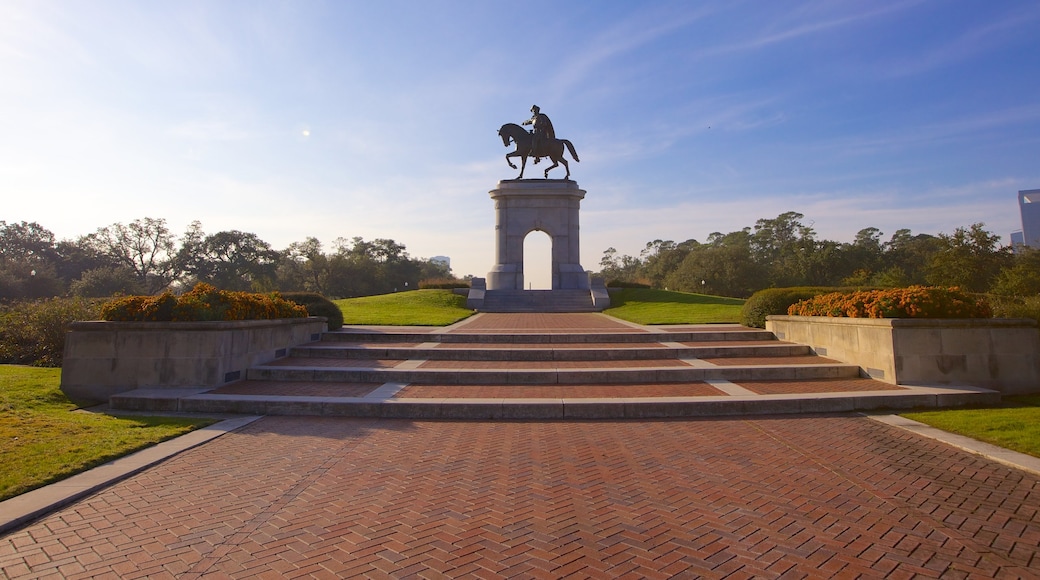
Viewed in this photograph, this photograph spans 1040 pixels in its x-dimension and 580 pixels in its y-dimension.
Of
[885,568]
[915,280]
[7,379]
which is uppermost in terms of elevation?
[915,280]

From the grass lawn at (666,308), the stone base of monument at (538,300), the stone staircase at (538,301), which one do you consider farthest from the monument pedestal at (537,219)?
the grass lawn at (666,308)

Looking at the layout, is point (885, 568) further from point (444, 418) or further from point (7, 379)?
point (7, 379)

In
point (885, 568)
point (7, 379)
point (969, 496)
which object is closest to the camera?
point (885, 568)

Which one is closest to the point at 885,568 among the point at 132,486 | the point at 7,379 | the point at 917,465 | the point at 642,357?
the point at 917,465

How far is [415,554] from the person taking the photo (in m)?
3.50

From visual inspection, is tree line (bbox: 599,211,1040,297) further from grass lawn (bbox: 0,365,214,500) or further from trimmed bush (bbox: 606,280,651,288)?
grass lawn (bbox: 0,365,214,500)

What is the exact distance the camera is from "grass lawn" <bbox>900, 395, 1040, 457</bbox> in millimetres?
5816

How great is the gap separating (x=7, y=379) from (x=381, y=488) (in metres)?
8.89

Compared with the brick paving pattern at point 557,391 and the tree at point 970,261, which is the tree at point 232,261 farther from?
the tree at point 970,261

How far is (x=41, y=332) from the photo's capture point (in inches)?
468

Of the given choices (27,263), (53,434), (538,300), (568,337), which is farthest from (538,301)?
(27,263)

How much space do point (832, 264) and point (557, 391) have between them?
5833cm

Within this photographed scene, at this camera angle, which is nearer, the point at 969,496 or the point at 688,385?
the point at 969,496

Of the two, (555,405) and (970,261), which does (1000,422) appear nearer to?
(555,405)
